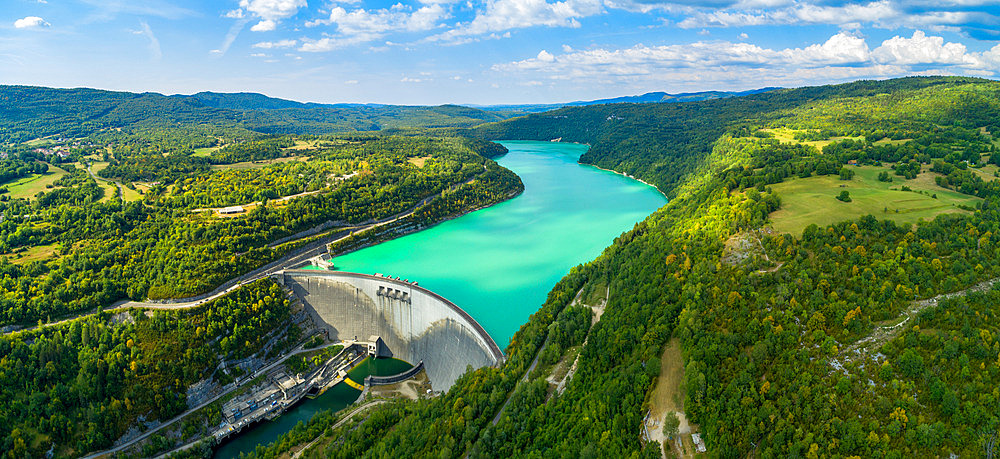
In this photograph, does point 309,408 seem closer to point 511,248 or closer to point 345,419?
point 345,419

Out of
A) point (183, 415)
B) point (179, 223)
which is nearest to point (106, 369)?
point (183, 415)

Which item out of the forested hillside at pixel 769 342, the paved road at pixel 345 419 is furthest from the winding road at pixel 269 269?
the paved road at pixel 345 419

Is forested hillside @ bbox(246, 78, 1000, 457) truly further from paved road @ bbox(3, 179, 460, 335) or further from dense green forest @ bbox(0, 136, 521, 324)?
dense green forest @ bbox(0, 136, 521, 324)

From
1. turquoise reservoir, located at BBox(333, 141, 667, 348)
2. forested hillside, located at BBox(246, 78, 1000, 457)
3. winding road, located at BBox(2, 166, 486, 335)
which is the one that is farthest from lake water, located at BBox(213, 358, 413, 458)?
winding road, located at BBox(2, 166, 486, 335)

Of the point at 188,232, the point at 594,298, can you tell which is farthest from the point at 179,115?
the point at 594,298

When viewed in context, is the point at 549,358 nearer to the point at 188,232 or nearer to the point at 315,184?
the point at 188,232
